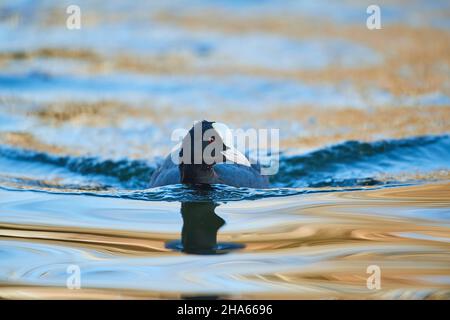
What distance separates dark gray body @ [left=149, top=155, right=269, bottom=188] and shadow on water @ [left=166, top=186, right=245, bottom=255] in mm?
269

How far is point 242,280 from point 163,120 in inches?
215

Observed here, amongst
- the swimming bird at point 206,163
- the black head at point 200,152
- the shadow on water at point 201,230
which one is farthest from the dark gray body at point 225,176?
the shadow on water at point 201,230

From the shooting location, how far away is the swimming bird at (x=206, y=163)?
19.5 ft

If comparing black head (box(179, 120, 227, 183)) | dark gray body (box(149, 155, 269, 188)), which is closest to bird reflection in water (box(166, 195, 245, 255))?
black head (box(179, 120, 227, 183))

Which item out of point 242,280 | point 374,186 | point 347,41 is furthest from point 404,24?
point 242,280

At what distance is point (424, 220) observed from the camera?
5.39 meters

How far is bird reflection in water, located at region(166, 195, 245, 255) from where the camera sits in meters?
4.73

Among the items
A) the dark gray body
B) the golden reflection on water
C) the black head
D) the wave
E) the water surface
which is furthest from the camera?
the wave

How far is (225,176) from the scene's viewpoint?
633cm

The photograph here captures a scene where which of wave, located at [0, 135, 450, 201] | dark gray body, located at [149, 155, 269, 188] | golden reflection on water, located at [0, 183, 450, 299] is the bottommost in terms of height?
golden reflection on water, located at [0, 183, 450, 299]

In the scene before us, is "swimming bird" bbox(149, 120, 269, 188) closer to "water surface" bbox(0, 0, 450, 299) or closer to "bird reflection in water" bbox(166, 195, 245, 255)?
"water surface" bbox(0, 0, 450, 299)

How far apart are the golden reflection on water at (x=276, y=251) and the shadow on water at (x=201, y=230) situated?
0.05 feet

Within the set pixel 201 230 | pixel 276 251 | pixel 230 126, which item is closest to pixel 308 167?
pixel 230 126

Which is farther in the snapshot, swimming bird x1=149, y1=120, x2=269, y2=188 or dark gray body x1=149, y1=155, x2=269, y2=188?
dark gray body x1=149, y1=155, x2=269, y2=188
